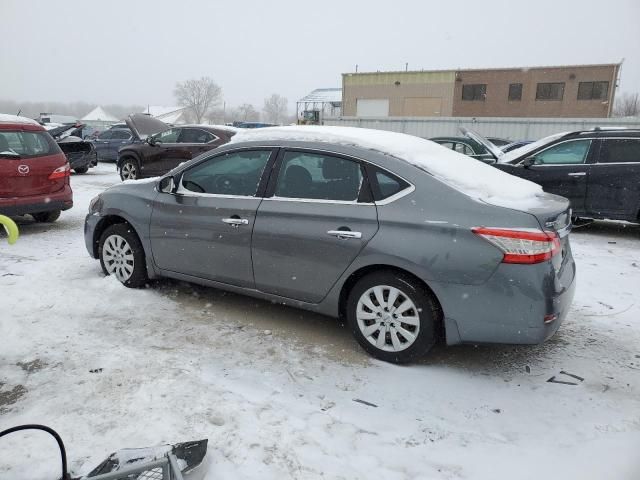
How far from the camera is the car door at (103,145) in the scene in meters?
18.7

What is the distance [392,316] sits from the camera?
3416mm

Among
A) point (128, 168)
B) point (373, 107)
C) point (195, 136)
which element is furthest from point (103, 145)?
point (373, 107)

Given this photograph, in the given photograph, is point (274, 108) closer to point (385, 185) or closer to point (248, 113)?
point (248, 113)

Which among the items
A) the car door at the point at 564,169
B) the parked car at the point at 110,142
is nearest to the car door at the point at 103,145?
the parked car at the point at 110,142

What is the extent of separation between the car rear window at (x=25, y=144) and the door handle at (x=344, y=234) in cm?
541

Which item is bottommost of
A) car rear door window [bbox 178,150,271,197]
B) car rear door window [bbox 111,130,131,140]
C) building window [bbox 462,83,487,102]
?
car rear door window [bbox 178,150,271,197]

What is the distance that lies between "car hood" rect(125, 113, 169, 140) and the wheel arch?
33.3ft

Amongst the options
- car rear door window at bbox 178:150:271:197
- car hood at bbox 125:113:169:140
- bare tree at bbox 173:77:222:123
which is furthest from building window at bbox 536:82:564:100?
bare tree at bbox 173:77:222:123

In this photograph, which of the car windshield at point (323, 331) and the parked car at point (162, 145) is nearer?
the car windshield at point (323, 331)

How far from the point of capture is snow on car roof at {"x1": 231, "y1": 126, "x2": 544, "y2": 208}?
338 cm

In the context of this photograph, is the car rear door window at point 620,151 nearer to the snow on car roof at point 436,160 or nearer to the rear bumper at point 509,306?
the snow on car roof at point 436,160

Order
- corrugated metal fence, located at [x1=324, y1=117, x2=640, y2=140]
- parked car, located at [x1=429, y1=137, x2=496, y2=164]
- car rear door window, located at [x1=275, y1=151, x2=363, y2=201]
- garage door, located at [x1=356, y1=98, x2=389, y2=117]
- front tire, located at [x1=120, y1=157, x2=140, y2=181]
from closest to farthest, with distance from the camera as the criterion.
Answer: car rear door window, located at [x1=275, y1=151, x2=363, y2=201]
parked car, located at [x1=429, y1=137, x2=496, y2=164]
front tire, located at [x1=120, y1=157, x2=140, y2=181]
corrugated metal fence, located at [x1=324, y1=117, x2=640, y2=140]
garage door, located at [x1=356, y1=98, x2=389, y2=117]

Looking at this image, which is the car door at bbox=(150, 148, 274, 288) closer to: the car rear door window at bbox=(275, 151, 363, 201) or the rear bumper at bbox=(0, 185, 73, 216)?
the car rear door window at bbox=(275, 151, 363, 201)

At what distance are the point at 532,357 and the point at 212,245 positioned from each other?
2730 mm
